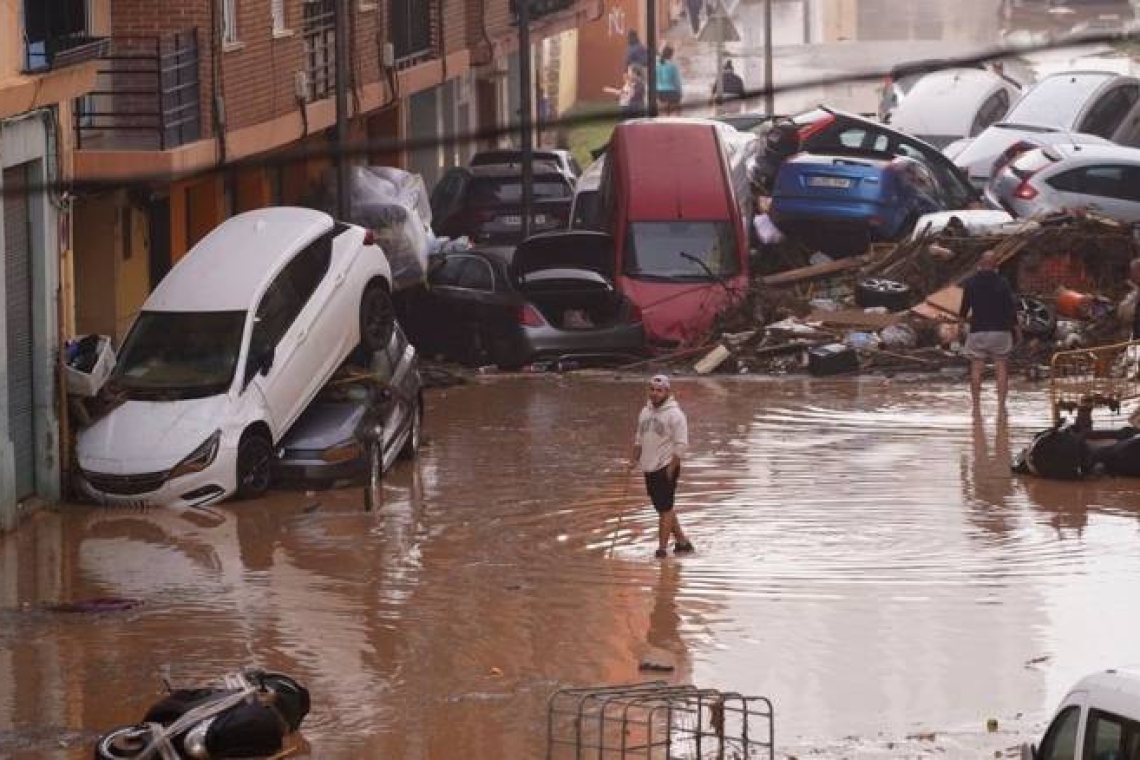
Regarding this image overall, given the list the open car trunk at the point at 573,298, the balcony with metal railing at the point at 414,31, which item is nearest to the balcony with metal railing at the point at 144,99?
the open car trunk at the point at 573,298

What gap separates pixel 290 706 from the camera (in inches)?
612

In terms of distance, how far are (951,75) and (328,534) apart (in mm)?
28258

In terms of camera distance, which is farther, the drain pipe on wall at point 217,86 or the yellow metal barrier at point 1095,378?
the drain pipe on wall at point 217,86

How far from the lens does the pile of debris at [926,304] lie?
30156 mm

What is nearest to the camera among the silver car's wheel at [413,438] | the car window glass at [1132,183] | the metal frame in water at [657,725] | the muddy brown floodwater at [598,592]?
the metal frame in water at [657,725]

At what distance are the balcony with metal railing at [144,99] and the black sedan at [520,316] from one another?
11.4ft

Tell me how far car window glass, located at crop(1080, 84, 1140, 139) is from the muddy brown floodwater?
16.8m

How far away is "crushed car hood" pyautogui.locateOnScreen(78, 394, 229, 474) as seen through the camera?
22859 mm

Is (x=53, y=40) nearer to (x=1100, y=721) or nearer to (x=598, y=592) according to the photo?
(x=598, y=592)

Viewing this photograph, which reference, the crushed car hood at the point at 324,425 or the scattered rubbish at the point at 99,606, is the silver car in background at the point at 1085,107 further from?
the scattered rubbish at the point at 99,606

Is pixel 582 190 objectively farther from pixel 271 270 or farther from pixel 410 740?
pixel 410 740

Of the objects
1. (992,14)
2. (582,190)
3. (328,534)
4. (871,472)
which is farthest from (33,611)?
(992,14)

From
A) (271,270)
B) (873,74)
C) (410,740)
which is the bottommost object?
(410,740)

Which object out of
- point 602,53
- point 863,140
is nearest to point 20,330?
point 863,140
